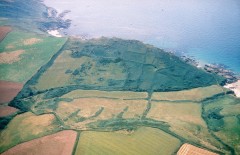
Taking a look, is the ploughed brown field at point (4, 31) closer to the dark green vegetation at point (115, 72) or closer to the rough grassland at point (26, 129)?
the dark green vegetation at point (115, 72)

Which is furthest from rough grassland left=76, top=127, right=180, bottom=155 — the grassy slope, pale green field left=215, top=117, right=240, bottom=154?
the grassy slope

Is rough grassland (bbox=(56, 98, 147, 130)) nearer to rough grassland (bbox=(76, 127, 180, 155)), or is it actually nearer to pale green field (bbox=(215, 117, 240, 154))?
rough grassland (bbox=(76, 127, 180, 155))

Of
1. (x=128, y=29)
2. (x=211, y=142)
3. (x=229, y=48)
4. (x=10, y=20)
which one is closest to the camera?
(x=211, y=142)

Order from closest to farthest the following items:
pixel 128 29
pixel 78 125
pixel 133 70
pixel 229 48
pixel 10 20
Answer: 1. pixel 78 125
2. pixel 133 70
3. pixel 229 48
4. pixel 10 20
5. pixel 128 29

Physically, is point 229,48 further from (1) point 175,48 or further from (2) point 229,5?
(2) point 229,5

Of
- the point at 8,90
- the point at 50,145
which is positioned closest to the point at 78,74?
the point at 8,90

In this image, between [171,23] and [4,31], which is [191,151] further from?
[171,23]

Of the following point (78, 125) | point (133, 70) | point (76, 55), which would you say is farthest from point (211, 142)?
point (76, 55)

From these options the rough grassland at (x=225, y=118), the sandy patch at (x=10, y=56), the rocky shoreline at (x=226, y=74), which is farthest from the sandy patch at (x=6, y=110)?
the rocky shoreline at (x=226, y=74)
